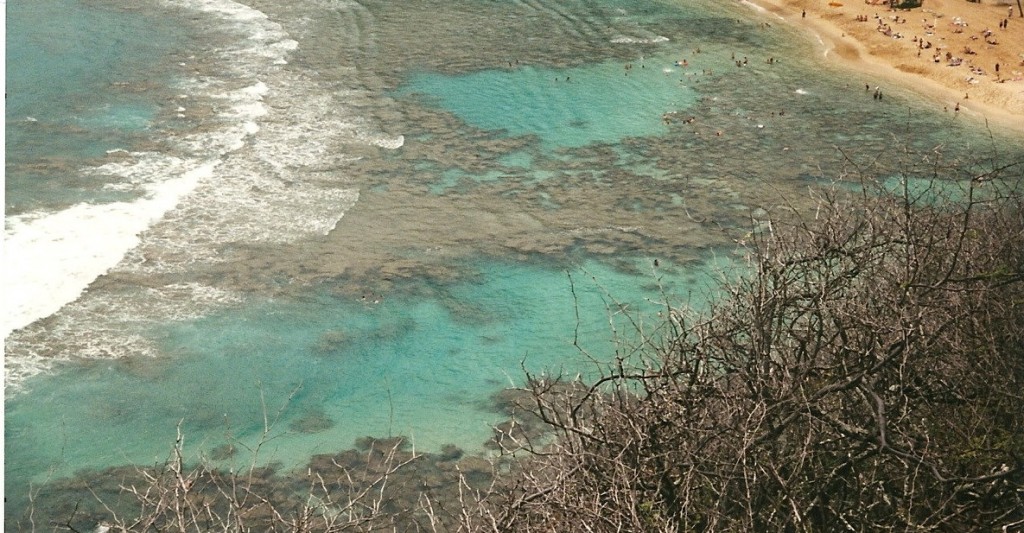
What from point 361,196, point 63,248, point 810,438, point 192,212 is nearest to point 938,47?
point 361,196

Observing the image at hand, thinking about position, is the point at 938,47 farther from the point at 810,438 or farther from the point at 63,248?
the point at 810,438

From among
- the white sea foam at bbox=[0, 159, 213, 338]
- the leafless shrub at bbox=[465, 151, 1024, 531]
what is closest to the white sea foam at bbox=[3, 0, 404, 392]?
the white sea foam at bbox=[0, 159, 213, 338]

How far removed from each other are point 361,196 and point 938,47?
14.1m

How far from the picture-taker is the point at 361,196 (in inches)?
769

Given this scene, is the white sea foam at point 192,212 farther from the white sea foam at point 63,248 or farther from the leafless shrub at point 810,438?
the leafless shrub at point 810,438

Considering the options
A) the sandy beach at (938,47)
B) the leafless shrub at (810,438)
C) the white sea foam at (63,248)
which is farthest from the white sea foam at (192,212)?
the sandy beach at (938,47)

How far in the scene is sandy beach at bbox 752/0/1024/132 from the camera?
78.9ft

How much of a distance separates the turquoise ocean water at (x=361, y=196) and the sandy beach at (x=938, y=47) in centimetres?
69

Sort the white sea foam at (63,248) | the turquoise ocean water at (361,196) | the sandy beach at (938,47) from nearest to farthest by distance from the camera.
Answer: the turquoise ocean water at (361,196), the white sea foam at (63,248), the sandy beach at (938,47)

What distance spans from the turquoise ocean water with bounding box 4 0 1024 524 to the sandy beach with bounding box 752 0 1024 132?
688 millimetres

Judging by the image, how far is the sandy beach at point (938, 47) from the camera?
2405 cm

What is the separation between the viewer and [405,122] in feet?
74.1

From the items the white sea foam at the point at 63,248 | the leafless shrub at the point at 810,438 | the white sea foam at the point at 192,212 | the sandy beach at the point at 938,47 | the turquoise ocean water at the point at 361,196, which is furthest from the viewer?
the sandy beach at the point at 938,47

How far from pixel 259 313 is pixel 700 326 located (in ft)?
27.4
